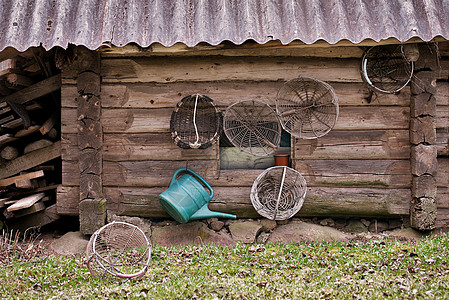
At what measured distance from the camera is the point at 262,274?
4.89 m

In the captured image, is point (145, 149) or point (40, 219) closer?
point (145, 149)

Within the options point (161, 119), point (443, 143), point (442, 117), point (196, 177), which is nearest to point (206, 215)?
point (196, 177)

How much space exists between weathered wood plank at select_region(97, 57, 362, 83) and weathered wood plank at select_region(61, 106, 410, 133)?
0.47 metres

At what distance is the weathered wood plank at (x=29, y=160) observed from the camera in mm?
7086

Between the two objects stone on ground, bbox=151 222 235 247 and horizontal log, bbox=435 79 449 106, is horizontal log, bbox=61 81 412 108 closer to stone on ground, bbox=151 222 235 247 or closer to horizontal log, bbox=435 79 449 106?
horizontal log, bbox=435 79 449 106

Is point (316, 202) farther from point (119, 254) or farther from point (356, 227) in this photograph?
point (119, 254)

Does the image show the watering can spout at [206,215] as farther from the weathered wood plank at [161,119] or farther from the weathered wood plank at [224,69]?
the weathered wood plank at [224,69]

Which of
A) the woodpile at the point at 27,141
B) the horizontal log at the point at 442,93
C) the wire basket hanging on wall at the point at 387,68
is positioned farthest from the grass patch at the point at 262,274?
the wire basket hanging on wall at the point at 387,68

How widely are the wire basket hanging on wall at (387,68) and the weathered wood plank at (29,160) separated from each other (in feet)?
16.5

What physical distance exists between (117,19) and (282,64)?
2.47 m

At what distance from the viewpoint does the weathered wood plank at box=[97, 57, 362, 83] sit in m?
6.61

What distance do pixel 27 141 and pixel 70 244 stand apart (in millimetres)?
2176

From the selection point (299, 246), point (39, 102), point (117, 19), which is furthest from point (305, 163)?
point (39, 102)

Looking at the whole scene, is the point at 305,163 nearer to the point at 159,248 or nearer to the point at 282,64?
the point at 282,64
